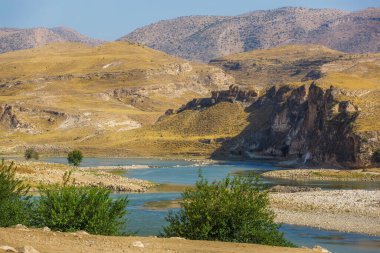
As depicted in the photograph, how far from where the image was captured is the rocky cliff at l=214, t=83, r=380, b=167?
393 ft

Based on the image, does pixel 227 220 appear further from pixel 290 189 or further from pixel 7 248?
pixel 290 189

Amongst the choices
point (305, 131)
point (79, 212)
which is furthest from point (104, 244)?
point (305, 131)

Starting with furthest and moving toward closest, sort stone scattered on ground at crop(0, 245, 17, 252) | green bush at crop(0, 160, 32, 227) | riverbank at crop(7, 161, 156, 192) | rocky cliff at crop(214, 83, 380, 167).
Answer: rocky cliff at crop(214, 83, 380, 167), riverbank at crop(7, 161, 156, 192), green bush at crop(0, 160, 32, 227), stone scattered on ground at crop(0, 245, 17, 252)

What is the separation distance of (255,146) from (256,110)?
27.8 m

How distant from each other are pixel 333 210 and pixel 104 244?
36.7 m

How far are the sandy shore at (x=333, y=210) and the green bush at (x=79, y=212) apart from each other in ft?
75.8

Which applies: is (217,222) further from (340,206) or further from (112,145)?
(112,145)

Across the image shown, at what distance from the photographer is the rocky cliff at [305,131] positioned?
119750 mm

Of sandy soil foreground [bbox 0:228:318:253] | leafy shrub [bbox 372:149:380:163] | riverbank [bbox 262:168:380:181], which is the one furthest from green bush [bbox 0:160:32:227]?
leafy shrub [bbox 372:149:380:163]

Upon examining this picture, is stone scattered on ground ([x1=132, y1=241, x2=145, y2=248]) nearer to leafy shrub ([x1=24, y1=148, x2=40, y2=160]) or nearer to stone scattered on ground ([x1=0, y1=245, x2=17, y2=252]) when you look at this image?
stone scattered on ground ([x1=0, y1=245, x2=17, y2=252])

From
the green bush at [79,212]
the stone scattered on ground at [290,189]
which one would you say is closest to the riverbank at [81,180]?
the stone scattered on ground at [290,189]

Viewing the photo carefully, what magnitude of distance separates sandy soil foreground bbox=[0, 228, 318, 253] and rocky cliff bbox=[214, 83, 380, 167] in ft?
290

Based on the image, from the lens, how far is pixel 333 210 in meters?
58.8

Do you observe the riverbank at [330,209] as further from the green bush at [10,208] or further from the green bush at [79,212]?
the green bush at [10,208]
